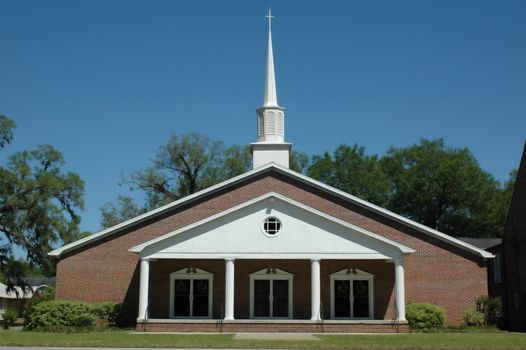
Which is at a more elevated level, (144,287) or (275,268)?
(275,268)

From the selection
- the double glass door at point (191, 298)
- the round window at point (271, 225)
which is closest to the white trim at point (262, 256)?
the round window at point (271, 225)

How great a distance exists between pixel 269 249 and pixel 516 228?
13.9 meters

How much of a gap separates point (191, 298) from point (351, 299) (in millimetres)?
7895

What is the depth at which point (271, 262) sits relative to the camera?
34.3m

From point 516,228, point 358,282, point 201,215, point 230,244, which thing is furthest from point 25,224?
point 516,228

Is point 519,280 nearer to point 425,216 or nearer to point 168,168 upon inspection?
point 425,216

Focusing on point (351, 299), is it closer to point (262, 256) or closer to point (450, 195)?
point (262, 256)

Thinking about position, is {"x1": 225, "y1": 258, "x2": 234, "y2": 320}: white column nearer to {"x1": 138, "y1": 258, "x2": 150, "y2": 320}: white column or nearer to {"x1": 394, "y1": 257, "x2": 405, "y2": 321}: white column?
{"x1": 138, "y1": 258, "x2": 150, "y2": 320}: white column

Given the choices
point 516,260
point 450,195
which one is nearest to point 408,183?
point 450,195

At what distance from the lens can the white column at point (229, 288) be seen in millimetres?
30906

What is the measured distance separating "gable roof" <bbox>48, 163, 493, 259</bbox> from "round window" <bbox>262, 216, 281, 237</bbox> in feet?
14.2

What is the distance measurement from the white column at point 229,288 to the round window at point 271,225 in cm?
218

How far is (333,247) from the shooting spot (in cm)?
3191

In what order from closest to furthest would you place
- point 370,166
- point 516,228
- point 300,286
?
point 300,286 < point 516,228 < point 370,166
